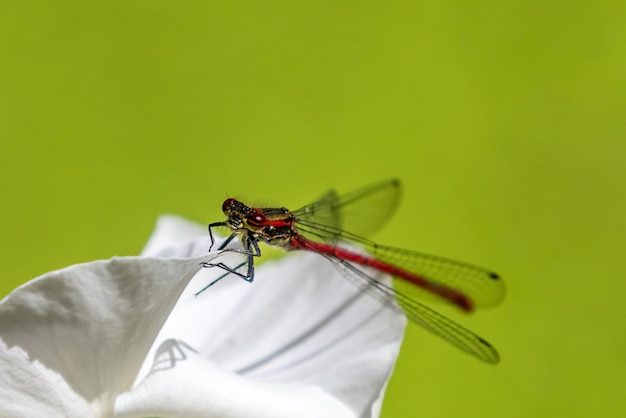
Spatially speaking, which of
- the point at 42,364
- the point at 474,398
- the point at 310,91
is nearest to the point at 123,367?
the point at 42,364

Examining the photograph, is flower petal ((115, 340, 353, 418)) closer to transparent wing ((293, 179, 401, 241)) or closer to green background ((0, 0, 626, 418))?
transparent wing ((293, 179, 401, 241))

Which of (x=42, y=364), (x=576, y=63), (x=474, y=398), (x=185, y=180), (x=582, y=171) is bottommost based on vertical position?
(x=42, y=364)

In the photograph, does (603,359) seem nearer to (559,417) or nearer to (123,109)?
(559,417)

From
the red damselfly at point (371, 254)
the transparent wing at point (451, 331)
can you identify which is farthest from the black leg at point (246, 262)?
the transparent wing at point (451, 331)

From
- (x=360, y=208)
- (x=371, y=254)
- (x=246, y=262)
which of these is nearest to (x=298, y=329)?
(x=246, y=262)

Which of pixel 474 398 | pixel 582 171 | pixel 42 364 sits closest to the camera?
pixel 42 364

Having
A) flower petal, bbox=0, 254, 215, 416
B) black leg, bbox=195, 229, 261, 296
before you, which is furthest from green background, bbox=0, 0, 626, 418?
flower petal, bbox=0, 254, 215, 416
